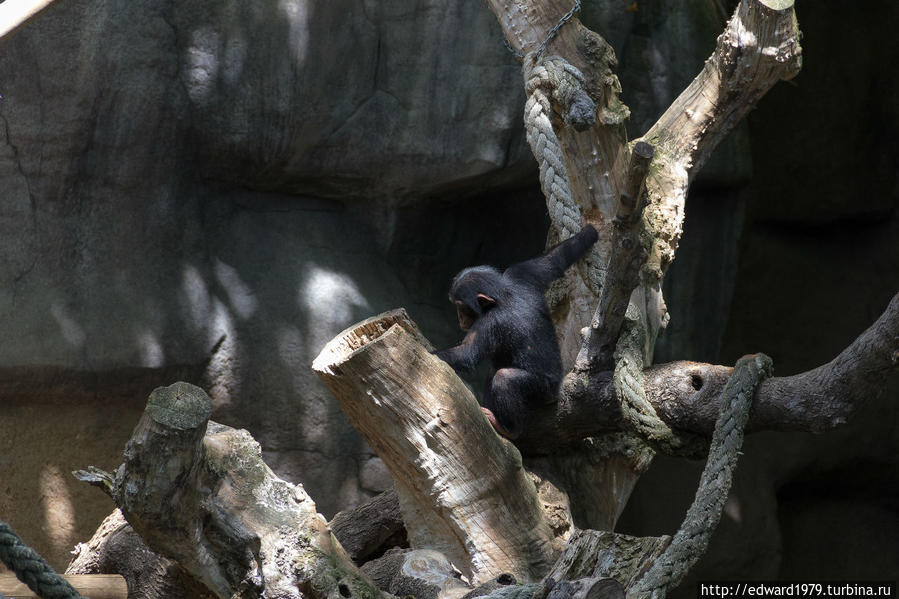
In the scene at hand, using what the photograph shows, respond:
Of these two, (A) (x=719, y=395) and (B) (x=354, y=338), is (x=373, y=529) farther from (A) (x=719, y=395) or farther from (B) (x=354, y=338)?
(A) (x=719, y=395)

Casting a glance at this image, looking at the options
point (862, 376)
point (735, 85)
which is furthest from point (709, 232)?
point (862, 376)

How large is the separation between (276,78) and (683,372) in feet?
9.37

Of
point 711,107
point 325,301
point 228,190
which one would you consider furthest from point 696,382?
point 228,190

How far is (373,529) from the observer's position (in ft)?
13.3

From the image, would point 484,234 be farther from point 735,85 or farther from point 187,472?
point 187,472

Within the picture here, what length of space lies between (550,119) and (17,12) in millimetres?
2106

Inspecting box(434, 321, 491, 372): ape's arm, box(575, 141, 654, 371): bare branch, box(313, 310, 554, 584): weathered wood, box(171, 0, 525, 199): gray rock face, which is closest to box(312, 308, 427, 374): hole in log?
box(313, 310, 554, 584): weathered wood

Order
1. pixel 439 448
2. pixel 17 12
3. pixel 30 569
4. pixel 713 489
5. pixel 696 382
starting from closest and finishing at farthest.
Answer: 1. pixel 30 569
2. pixel 17 12
3. pixel 713 489
4. pixel 439 448
5. pixel 696 382

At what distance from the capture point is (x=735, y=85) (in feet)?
13.7

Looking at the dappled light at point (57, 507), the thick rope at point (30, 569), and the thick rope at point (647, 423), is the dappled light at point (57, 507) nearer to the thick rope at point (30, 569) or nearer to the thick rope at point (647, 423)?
the thick rope at point (647, 423)

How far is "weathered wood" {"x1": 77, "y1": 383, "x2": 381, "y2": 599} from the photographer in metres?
2.52

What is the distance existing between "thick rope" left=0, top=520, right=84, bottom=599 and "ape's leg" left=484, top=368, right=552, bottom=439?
2098 mm

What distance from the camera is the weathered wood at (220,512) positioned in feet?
8.27

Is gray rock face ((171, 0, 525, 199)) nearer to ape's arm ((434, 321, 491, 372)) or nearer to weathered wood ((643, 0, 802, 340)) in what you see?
weathered wood ((643, 0, 802, 340))
